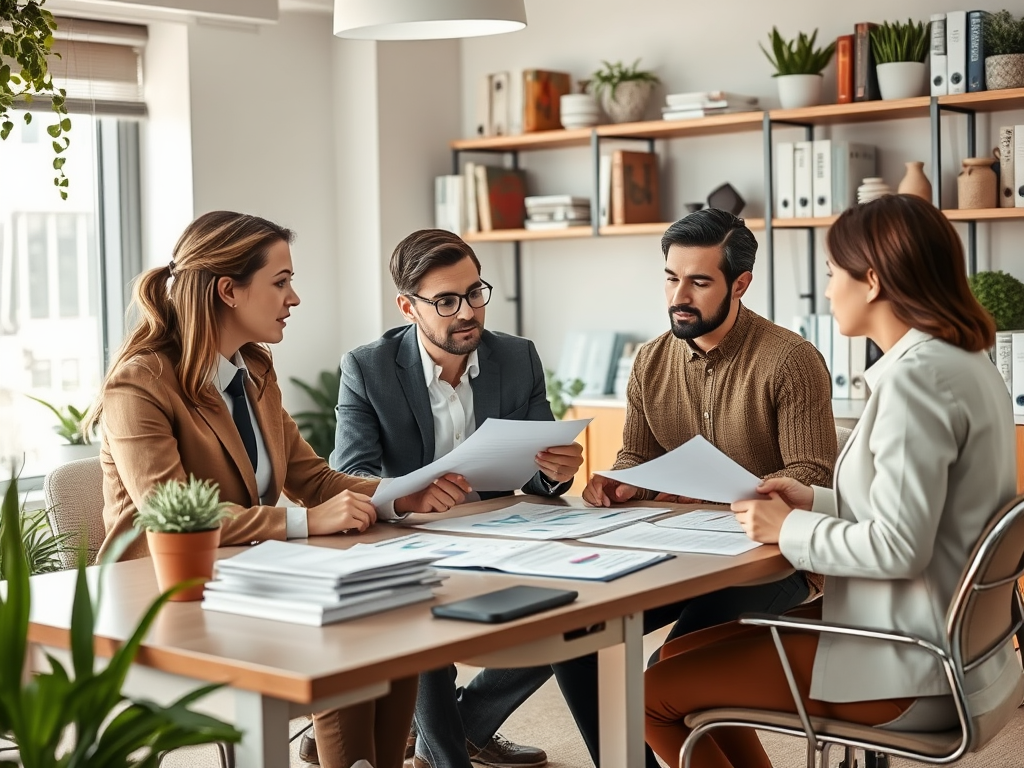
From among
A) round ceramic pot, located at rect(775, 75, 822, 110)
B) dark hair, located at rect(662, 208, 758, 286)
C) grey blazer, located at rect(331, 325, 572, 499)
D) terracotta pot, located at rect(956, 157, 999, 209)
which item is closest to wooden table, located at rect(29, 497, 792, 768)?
grey blazer, located at rect(331, 325, 572, 499)

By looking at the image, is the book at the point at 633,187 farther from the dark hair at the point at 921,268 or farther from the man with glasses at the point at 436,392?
the dark hair at the point at 921,268

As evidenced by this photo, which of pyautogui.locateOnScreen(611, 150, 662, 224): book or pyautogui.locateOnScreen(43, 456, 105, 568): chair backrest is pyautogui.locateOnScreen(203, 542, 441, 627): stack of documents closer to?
pyautogui.locateOnScreen(43, 456, 105, 568): chair backrest

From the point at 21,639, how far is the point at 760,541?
1.16m

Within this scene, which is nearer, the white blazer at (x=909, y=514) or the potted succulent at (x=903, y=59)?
the white blazer at (x=909, y=514)

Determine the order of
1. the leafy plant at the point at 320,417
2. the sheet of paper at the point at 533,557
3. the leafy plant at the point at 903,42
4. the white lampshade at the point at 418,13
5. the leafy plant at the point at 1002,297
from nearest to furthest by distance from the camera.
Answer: the sheet of paper at the point at 533,557, the white lampshade at the point at 418,13, the leafy plant at the point at 1002,297, the leafy plant at the point at 903,42, the leafy plant at the point at 320,417

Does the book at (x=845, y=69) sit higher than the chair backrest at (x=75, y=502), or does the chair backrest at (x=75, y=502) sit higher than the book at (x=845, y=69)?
the book at (x=845, y=69)

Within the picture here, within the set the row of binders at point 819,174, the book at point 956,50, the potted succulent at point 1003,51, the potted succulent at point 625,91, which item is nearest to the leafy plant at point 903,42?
the book at point 956,50

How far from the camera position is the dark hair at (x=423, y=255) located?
2.82m

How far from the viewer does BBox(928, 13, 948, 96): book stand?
4.25m

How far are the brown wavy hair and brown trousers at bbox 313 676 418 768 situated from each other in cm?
61

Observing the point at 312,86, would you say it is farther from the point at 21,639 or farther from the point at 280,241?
the point at 21,639

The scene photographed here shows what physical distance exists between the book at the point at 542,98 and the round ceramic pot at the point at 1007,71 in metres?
1.77

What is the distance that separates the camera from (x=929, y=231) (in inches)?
77.1

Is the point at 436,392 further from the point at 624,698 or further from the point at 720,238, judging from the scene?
the point at 624,698
